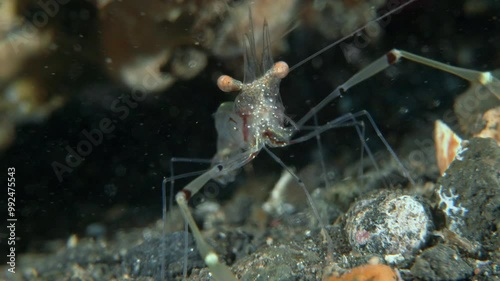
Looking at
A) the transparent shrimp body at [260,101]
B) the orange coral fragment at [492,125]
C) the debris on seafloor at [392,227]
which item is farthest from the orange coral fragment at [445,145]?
the transparent shrimp body at [260,101]

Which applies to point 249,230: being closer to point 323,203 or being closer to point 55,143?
point 323,203

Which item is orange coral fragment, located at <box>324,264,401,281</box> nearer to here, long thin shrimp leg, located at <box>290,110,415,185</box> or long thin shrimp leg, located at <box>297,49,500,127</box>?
long thin shrimp leg, located at <box>290,110,415,185</box>

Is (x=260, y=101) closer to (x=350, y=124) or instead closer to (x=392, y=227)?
(x=350, y=124)

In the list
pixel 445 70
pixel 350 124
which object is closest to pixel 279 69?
pixel 350 124

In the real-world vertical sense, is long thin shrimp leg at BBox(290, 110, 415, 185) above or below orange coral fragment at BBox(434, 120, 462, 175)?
above

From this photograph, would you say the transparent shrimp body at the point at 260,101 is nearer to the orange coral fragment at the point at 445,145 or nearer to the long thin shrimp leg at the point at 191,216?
the long thin shrimp leg at the point at 191,216

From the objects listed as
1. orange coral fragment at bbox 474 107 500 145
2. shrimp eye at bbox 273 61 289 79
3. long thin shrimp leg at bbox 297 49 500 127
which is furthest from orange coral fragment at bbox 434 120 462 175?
shrimp eye at bbox 273 61 289 79

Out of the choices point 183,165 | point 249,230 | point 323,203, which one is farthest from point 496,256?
point 183,165

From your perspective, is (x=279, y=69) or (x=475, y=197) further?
(x=279, y=69)
